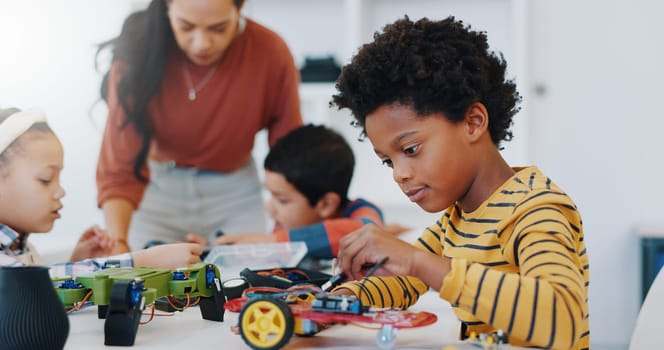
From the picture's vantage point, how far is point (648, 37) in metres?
2.64

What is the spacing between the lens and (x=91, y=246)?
1.43m

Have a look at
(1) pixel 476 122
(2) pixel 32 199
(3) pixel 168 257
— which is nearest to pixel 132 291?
(3) pixel 168 257

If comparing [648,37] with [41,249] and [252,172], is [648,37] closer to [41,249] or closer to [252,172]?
[252,172]

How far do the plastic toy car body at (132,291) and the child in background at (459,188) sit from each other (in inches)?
7.2

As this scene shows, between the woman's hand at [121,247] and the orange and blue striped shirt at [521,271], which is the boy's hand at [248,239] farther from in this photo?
the orange and blue striped shirt at [521,271]

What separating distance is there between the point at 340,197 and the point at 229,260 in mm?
523

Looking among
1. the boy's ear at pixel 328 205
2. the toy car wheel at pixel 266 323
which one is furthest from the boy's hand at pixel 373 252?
the boy's ear at pixel 328 205

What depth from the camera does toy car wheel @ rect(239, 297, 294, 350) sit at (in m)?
0.73

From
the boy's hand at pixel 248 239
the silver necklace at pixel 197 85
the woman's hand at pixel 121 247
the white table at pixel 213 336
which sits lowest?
the white table at pixel 213 336

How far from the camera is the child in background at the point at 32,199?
1057 millimetres

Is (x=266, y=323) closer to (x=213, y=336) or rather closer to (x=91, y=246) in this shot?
(x=213, y=336)

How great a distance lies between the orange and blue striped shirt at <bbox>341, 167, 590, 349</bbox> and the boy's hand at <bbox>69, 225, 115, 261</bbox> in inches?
25.7

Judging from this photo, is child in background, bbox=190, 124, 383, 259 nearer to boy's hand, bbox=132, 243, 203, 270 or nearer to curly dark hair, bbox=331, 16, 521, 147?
boy's hand, bbox=132, 243, 203, 270

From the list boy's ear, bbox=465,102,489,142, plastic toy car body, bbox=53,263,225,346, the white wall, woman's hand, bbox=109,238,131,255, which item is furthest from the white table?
the white wall
